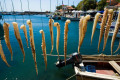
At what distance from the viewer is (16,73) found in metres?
12.5

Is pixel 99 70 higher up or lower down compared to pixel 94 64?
lower down

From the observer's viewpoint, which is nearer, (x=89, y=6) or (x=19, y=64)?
(x=19, y=64)

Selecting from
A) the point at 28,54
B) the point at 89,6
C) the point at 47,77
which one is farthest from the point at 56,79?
the point at 89,6

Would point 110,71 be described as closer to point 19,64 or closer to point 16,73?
point 16,73

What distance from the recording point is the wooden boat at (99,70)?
7502mm

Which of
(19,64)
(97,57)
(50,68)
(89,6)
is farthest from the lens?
(89,6)

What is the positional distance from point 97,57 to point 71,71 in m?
3.58

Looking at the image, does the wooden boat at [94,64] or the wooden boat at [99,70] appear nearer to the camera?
the wooden boat at [99,70]

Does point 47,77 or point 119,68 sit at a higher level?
point 119,68

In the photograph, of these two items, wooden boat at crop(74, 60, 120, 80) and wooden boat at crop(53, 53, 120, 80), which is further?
wooden boat at crop(53, 53, 120, 80)

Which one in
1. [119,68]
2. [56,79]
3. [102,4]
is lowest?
[56,79]

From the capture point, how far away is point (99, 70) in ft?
33.8

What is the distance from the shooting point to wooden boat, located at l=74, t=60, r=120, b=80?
7502mm

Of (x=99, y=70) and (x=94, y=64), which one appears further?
(x=94, y=64)
